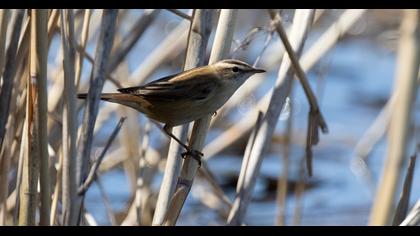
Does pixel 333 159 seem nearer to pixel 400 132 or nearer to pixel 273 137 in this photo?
pixel 273 137

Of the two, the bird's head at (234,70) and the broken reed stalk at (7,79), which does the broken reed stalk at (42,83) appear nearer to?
the broken reed stalk at (7,79)

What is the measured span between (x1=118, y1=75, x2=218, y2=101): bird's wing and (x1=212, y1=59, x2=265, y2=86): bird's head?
0.15ft

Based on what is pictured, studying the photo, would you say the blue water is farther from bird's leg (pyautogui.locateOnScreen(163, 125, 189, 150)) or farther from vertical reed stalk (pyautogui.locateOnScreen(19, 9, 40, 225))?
vertical reed stalk (pyautogui.locateOnScreen(19, 9, 40, 225))

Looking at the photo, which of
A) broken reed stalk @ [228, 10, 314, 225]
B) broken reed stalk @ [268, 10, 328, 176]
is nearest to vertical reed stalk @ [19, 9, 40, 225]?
broken reed stalk @ [228, 10, 314, 225]

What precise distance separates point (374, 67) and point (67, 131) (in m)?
5.73

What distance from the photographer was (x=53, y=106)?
3438 millimetres

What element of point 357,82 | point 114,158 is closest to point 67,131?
point 114,158

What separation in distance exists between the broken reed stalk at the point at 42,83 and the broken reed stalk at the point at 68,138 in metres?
0.05

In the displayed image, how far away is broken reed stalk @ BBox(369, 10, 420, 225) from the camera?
117 inches

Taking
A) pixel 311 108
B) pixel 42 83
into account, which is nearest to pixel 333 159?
pixel 311 108

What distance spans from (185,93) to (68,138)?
0.56 m

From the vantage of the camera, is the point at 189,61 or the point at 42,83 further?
the point at 189,61

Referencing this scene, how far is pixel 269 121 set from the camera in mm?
2773
